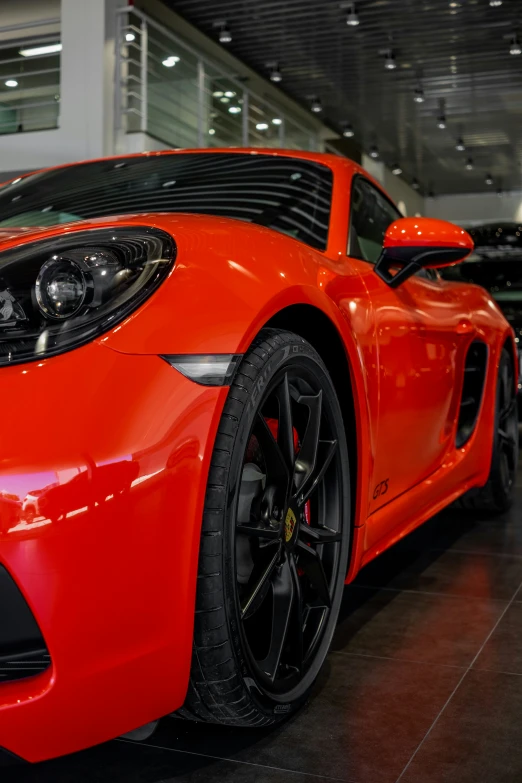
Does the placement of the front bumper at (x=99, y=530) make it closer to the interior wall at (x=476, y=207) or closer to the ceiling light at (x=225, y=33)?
the ceiling light at (x=225, y=33)

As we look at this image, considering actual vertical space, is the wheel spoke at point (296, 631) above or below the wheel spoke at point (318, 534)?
below

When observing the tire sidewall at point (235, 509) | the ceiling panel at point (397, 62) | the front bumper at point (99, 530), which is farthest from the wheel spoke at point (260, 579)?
the ceiling panel at point (397, 62)

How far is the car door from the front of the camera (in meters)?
2.15

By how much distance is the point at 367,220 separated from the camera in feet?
8.57

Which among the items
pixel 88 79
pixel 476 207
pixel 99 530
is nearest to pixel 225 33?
pixel 88 79

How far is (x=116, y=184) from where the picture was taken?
97.0 inches

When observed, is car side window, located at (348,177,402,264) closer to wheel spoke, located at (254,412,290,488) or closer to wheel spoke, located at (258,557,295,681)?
wheel spoke, located at (254,412,290,488)

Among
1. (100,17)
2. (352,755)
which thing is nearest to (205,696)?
(352,755)

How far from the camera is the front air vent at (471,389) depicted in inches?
123

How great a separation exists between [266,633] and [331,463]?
362 mm

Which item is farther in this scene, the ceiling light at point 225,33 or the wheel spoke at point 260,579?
the ceiling light at point 225,33

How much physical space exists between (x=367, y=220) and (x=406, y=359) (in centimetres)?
53

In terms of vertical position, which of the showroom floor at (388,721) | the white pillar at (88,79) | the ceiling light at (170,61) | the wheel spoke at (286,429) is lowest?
the showroom floor at (388,721)

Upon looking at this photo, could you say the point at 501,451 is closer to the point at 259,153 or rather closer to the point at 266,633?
the point at 259,153
